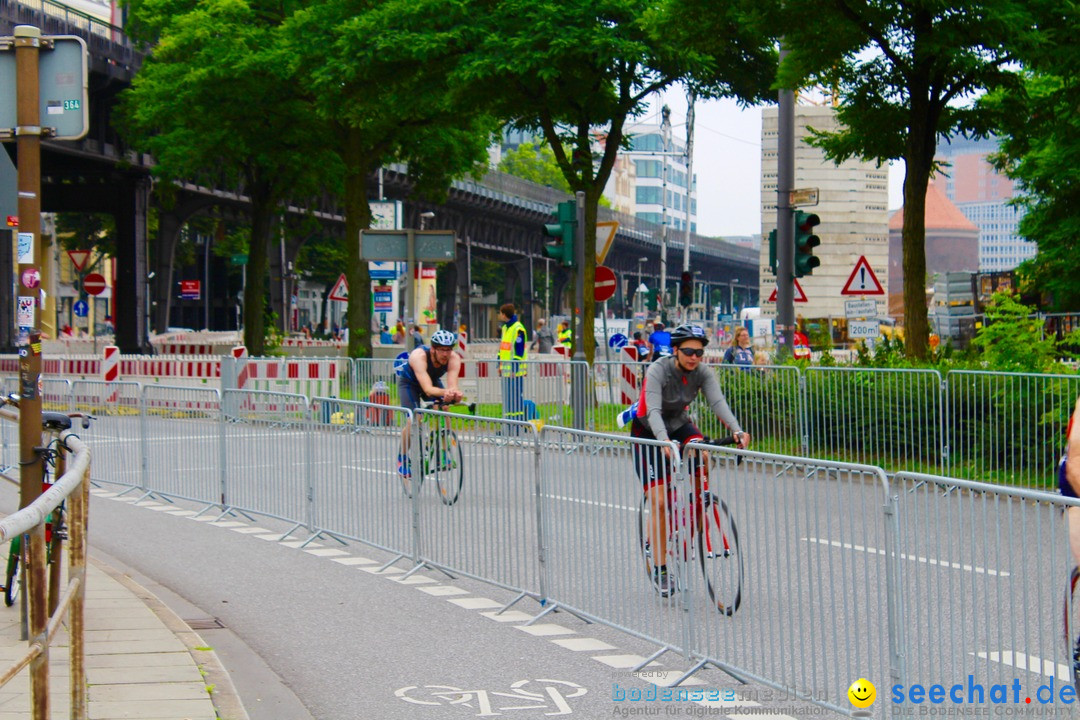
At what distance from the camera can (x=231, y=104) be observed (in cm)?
3625

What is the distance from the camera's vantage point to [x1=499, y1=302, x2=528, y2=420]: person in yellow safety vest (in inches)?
879

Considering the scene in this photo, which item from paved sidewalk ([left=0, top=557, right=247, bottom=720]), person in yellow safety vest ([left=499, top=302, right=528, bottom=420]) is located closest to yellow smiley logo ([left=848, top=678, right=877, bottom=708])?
paved sidewalk ([left=0, top=557, right=247, bottom=720])

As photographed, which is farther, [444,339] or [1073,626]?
[444,339]

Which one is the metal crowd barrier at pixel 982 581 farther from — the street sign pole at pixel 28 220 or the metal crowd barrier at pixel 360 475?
the metal crowd barrier at pixel 360 475

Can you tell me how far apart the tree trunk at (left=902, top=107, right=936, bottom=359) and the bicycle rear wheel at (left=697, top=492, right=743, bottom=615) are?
1264cm

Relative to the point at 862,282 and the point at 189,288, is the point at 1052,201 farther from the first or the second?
the point at 189,288

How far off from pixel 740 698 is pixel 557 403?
15441mm

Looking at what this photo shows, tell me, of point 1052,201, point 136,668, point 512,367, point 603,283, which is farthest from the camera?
point 1052,201

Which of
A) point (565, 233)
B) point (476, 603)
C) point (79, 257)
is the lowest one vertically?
point (476, 603)

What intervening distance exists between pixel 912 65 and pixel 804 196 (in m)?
2.29

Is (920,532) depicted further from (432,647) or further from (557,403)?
(557,403)

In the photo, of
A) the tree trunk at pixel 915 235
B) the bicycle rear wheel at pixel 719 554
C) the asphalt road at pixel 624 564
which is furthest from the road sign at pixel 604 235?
the bicycle rear wheel at pixel 719 554

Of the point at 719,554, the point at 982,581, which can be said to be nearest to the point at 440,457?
the point at 719,554

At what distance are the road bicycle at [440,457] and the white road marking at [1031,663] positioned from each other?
16.4 ft
